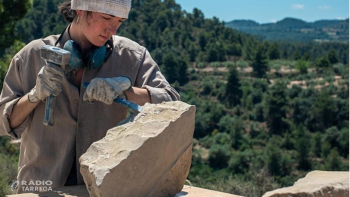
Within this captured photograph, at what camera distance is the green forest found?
41125 millimetres

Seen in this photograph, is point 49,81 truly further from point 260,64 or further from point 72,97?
point 260,64

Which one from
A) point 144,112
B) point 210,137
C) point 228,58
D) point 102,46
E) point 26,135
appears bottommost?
point 210,137

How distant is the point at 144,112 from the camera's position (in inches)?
100

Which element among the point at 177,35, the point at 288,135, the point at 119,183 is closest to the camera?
the point at 119,183

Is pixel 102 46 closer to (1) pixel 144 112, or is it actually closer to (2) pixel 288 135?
(1) pixel 144 112

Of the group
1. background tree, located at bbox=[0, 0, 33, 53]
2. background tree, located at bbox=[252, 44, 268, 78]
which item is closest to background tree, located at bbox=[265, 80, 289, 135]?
background tree, located at bbox=[252, 44, 268, 78]

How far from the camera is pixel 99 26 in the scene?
2602 millimetres

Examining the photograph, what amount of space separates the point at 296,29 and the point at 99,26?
577ft

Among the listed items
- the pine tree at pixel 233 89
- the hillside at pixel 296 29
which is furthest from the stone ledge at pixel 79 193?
the hillside at pixel 296 29

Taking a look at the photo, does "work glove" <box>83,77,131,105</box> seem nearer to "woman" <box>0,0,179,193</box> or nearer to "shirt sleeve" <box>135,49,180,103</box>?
"woman" <box>0,0,179,193</box>

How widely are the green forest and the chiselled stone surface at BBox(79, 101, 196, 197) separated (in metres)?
30.6

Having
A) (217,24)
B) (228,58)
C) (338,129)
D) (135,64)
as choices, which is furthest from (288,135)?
(135,64)

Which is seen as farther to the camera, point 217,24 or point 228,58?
point 217,24

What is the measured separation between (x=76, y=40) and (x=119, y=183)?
865 mm
